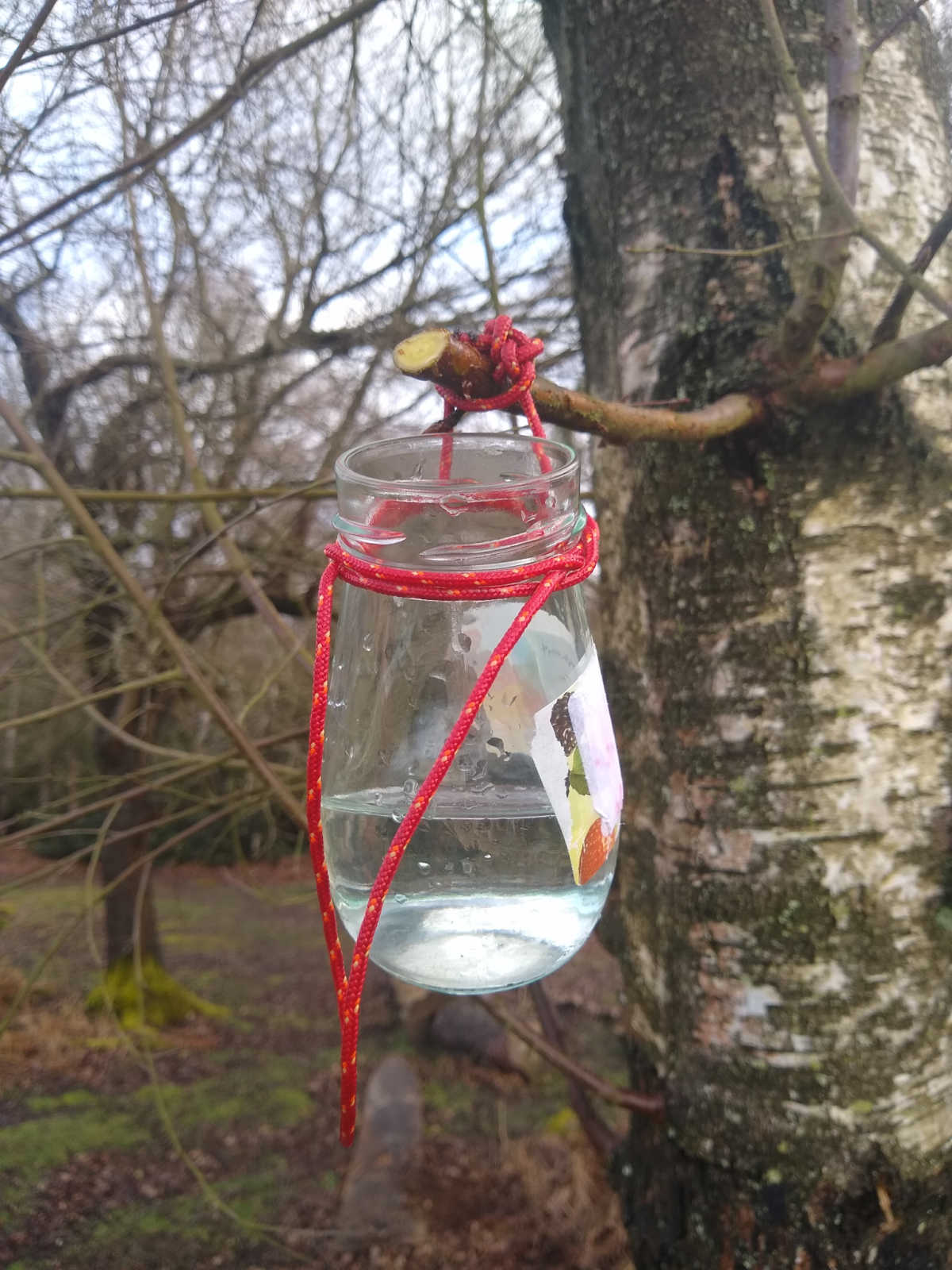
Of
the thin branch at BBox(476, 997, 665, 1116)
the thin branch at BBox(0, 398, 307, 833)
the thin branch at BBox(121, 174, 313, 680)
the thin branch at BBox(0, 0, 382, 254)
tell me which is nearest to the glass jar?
the thin branch at BBox(476, 997, 665, 1116)

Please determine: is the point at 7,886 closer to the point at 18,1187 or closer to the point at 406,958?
the point at 406,958

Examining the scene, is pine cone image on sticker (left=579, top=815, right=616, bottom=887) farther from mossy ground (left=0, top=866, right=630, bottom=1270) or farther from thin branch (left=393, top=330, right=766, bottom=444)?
mossy ground (left=0, top=866, right=630, bottom=1270)

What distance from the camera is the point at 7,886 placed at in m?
2.04

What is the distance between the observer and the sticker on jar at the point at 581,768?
67cm

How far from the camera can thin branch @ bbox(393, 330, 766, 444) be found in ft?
2.08

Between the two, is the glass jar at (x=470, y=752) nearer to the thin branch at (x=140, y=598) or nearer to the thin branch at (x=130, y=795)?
the thin branch at (x=140, y=598)

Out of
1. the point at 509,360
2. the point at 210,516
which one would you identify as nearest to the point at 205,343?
the point at 210,516

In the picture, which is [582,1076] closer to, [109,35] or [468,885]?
[468,885]

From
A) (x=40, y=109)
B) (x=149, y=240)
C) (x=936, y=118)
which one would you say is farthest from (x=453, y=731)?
(x=149, y=240)

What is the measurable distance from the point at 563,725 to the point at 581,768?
1.6 inches

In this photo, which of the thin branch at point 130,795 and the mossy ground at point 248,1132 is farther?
the mossy ground at point 248,1132

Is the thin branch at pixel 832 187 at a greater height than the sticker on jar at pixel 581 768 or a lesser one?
greater

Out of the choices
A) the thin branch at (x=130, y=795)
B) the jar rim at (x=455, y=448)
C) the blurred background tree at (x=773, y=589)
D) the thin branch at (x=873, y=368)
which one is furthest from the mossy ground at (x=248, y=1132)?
the thin branch at (x=873, y=368)

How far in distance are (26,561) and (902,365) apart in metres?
3.68
